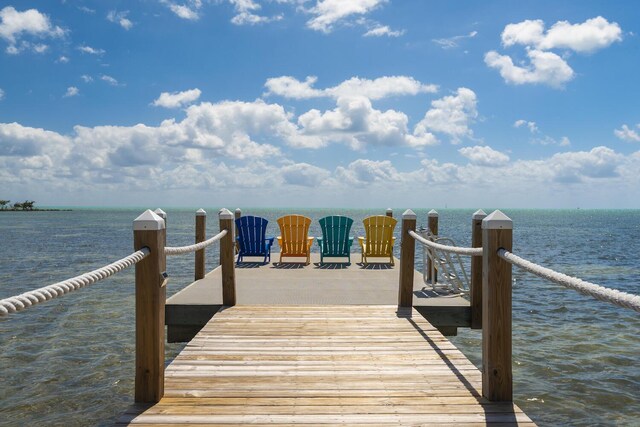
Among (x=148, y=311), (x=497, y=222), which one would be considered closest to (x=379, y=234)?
(x=497, y=222)

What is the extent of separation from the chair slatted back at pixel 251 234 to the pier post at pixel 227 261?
4.36 metres

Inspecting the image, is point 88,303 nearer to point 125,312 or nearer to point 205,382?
point 125,312

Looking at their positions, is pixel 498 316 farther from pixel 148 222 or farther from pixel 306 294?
pixel 306 294

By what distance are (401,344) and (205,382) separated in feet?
6.06

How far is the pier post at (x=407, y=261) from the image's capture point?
5836 millimetres

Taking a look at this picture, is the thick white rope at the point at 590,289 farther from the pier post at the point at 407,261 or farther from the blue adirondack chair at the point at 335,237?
the blue adirondack chair at the point at 335,237

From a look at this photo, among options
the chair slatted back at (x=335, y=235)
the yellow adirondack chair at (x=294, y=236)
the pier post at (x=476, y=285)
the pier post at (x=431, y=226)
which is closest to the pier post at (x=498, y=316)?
the pier post at (x=476, y=285)

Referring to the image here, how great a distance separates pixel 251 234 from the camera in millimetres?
10594

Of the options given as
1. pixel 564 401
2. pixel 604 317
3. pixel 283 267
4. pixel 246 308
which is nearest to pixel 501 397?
pixel 246 308

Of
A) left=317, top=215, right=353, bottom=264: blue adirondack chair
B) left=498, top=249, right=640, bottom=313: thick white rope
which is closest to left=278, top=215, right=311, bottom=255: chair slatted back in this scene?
left=317, top=215, right=353, bottom=264: blue adirondack chair

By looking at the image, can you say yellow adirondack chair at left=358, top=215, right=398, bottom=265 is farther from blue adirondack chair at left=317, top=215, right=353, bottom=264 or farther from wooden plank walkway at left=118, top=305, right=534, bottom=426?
wooden plank walkway at left=118, top=305, right=534, bottom=426

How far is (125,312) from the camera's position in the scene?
11211mm

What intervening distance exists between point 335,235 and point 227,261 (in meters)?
5.05

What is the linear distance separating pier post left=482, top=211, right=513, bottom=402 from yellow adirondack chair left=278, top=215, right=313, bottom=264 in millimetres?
7528
